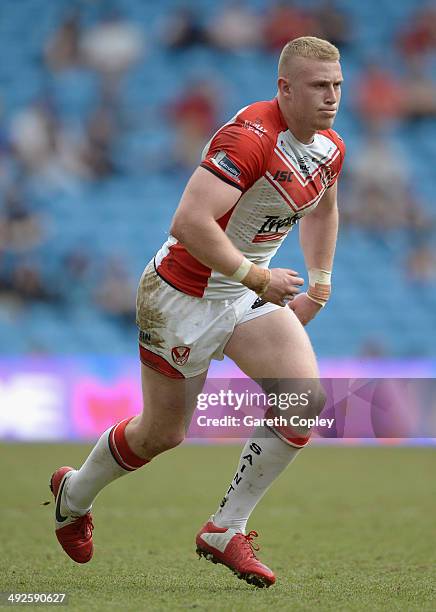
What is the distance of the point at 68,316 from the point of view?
1535cm

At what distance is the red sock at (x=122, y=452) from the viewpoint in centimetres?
503

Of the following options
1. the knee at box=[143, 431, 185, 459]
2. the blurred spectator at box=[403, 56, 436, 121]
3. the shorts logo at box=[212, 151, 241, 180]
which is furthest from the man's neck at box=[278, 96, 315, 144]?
the blurred spectator at box=[403, 56, 436, 121]

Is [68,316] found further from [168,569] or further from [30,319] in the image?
[168,569]

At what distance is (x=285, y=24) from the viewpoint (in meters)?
17.1

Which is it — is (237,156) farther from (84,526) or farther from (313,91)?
(84,526)

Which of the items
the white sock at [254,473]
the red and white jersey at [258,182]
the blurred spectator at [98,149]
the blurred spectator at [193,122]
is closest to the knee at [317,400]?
the white sock at [254,473]

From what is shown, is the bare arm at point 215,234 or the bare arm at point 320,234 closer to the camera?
the bare arm at point 215,234

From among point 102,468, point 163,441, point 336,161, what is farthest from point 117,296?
point 336,161

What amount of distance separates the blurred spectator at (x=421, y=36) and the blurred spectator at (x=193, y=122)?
3012mm

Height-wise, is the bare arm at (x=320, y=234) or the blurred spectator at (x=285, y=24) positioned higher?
the bare arm at (x=320, y=234)

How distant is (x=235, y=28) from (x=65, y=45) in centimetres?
271

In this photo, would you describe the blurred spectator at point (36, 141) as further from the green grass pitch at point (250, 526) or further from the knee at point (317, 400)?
the knee at point (317, 400)

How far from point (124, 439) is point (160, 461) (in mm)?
6467

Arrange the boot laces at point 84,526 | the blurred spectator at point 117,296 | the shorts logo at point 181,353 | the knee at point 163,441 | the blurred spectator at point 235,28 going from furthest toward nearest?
1. the blurred spectator at point 235,28
2. the blurred spectator at point 117,296
3. the boot laces at point 84,526
4. the knee at point 163,441
5. the shorts logo at point 181,353
